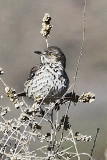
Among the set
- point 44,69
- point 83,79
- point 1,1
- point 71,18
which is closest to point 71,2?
point 71,18

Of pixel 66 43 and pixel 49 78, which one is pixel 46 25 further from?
pixel 66 43

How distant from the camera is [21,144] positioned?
6.48 metres

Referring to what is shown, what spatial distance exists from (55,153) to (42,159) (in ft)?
0.39

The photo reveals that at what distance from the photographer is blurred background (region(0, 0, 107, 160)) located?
16.1m

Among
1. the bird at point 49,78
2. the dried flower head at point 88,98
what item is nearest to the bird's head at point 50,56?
the bird at point 49,78

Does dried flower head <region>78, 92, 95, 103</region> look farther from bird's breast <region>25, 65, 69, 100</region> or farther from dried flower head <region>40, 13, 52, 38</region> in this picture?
bird's breast <region>25, 65, 69, 100</region>

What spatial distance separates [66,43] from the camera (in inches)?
775

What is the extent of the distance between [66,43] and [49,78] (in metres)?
11.4

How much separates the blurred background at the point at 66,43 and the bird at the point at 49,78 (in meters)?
6.04

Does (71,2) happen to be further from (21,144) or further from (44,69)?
(21,144)

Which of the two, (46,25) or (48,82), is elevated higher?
(48,82)

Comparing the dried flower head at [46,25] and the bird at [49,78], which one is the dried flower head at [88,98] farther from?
the bird at [49,78]

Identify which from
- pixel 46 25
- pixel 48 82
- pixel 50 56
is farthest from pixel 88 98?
pixel 50 56

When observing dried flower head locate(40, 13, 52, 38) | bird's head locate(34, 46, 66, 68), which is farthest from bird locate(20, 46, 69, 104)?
dried flower head locate(40, 13, 52, 38)
